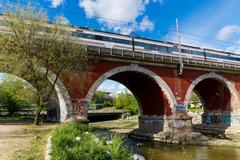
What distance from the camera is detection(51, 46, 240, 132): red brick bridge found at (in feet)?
78.7

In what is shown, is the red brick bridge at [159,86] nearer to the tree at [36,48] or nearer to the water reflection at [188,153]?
the tree at [36,48]

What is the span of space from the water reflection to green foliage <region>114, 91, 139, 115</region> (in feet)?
115

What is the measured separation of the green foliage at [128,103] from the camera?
6266 cm

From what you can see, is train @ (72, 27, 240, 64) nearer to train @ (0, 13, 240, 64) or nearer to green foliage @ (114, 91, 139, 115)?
train @ (0, 13, 240, 64)

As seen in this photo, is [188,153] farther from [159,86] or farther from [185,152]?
[159,86]

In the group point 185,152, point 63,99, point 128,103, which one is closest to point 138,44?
point 63,99

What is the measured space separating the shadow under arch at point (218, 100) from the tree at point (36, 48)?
2016 cm

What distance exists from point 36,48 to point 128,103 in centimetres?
4719

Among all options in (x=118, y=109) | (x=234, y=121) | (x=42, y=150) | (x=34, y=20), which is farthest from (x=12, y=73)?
(x=118, y=109)

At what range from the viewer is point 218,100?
1545 inches

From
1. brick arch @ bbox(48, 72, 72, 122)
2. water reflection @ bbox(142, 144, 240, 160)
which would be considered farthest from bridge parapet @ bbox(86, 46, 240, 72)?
water reflection @ bbox(142, 144, 240, 160)

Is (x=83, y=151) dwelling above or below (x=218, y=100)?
below

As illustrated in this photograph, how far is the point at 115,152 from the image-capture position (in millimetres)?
8961

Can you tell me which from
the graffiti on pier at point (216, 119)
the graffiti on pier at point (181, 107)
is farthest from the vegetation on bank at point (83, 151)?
the graffiti on pier at point (216, 119)
